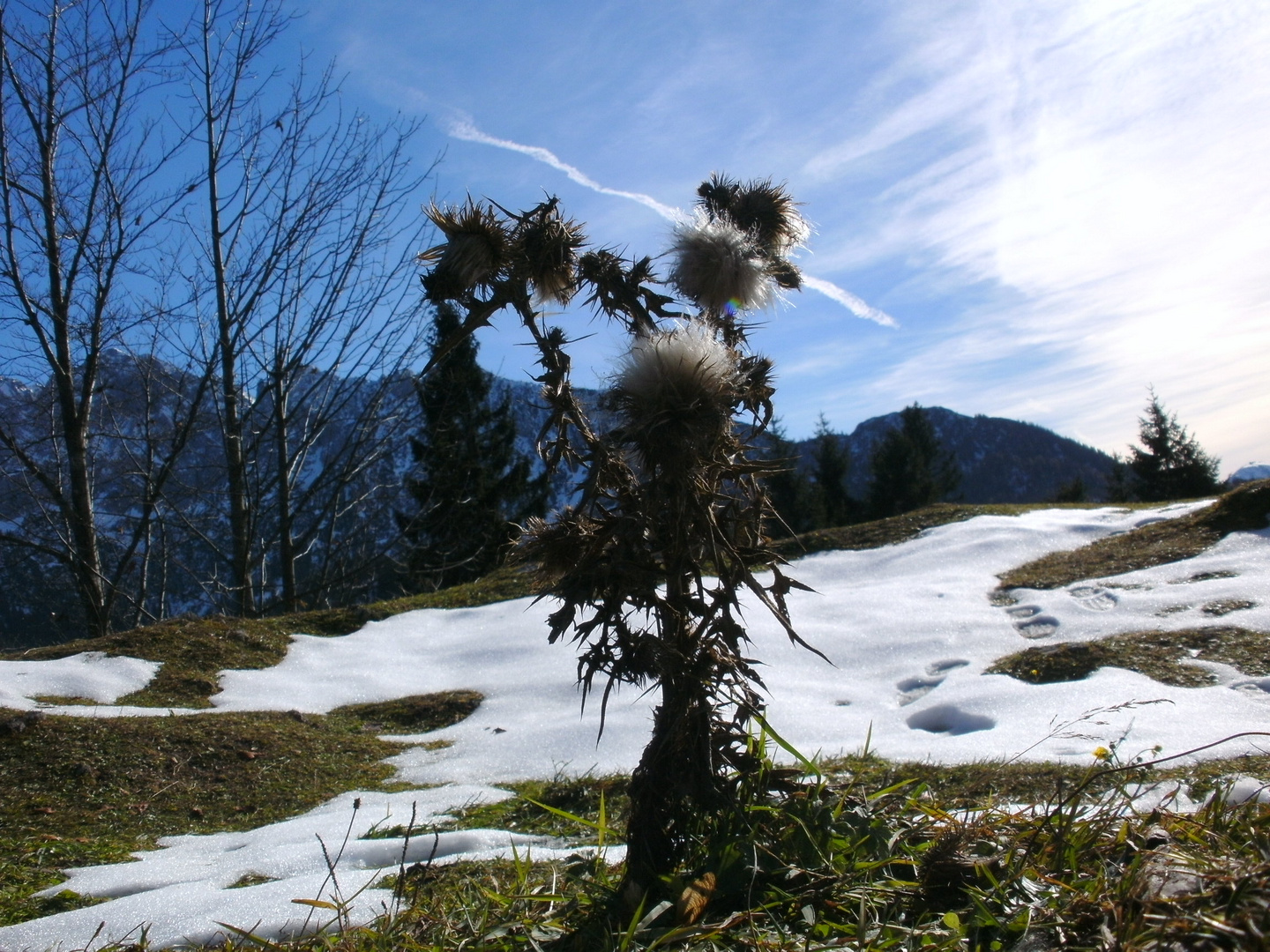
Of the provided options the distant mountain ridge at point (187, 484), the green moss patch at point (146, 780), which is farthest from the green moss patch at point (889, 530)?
the green moss patch at point (146, 780)

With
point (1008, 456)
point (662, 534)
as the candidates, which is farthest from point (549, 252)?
point (1008, 456)

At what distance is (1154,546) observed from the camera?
8430mm

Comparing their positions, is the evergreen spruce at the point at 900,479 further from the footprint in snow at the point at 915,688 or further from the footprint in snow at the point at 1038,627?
the footprint in snow at the point at 915,688

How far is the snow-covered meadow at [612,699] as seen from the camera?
7.20 feet

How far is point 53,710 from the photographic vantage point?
4.34 m

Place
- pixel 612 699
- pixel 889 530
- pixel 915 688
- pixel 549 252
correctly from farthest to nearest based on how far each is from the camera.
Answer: pixel 889 530
pixel 612 699
pixel 915 688
pixel 549 252

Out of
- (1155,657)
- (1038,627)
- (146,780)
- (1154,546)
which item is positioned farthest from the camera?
(1154,546)

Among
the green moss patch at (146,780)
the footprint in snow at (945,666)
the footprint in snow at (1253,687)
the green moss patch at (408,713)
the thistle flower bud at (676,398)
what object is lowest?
the footprint in snow at (1253,687)

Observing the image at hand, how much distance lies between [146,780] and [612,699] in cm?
265

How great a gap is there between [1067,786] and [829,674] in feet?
A: 9.43

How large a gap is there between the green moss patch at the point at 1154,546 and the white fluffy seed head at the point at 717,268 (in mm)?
6855

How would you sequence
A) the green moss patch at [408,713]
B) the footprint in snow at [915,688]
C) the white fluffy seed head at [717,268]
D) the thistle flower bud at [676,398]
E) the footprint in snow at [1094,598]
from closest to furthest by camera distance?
the thistle flower bud at [676,398] → the white fluffy seed head at [717,268] → the footprint in snow at [915,688] → the green moss patch at [408,713] → the footprint in snow at [1094,598]

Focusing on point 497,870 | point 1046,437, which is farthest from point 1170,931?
point 1046,437

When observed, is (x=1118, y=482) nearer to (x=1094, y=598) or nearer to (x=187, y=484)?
(x=1094, y=598)
